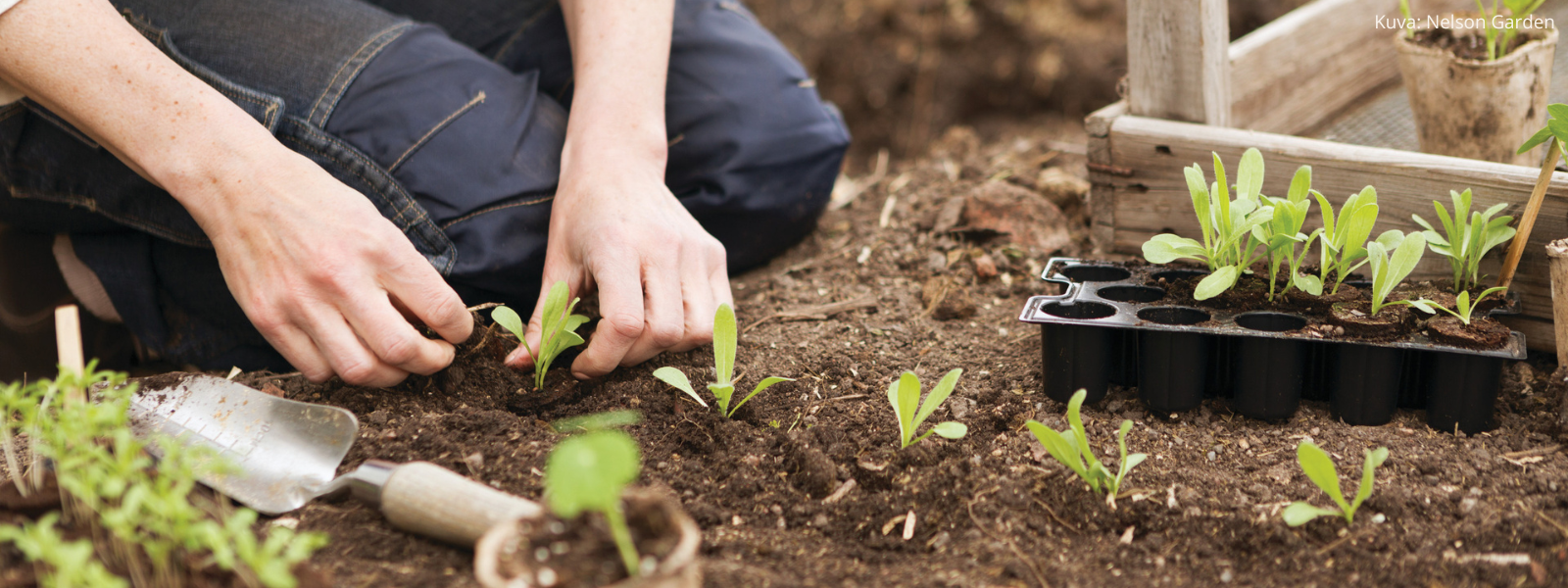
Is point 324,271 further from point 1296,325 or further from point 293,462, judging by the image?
point 1296,325

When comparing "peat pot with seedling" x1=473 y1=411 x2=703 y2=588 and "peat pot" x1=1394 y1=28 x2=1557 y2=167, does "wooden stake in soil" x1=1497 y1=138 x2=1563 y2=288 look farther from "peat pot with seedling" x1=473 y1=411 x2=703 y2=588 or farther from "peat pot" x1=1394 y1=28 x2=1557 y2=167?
"peat pot with seedling" x1=473 y1=411 x2=703 y2=588

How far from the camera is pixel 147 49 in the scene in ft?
4.17

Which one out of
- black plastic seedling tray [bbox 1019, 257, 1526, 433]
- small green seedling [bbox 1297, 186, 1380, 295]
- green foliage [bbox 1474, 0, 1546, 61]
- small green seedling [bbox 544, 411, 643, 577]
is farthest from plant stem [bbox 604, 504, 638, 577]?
green foliage [bbox 1474, 0, 1546, 61]

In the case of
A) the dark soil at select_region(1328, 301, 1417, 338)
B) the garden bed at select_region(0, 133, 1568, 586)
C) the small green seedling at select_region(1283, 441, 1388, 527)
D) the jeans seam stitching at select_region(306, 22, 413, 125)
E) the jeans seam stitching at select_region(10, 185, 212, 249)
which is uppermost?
the jeans seam stitching at select_region(306, 22, 413, 125)

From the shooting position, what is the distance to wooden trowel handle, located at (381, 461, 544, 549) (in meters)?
0.88

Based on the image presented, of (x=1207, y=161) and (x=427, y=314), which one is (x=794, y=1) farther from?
(x=427, y=314)

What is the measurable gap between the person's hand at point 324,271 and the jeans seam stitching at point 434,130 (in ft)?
1.00

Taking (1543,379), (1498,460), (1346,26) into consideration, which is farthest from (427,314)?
(1346,26)

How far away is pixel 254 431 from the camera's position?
1.17 meters

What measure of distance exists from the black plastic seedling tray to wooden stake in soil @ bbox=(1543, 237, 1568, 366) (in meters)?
0.06

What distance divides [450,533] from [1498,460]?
1.24m

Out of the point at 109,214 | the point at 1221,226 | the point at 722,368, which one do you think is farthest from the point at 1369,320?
the point at 109,214

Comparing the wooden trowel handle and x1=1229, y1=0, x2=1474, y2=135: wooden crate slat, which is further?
x1=1229, y1=0, x2=1474, y2=135: wooden crate slat

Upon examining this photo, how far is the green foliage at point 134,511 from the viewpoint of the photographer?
74 centimetres
